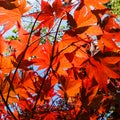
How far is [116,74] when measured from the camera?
891 mm

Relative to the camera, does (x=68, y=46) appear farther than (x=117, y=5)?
No

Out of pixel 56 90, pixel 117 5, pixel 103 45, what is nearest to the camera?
pixel 103 45

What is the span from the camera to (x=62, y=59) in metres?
0.97

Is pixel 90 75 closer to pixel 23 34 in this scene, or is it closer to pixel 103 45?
pixel 103 45

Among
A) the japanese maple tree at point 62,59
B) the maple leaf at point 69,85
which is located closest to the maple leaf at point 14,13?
the japanese maple tree at point 62,59

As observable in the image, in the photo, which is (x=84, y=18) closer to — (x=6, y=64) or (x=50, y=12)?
(x=50, y=12)

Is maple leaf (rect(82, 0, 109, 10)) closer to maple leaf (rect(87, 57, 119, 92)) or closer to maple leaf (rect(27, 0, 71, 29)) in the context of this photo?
maple leaf (rect(27, 0, 71, 29))

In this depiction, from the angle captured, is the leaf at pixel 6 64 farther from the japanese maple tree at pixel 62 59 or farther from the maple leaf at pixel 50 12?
the maple leaf at pixel 50 12

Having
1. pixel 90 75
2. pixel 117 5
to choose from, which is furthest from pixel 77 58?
pixel 117 5

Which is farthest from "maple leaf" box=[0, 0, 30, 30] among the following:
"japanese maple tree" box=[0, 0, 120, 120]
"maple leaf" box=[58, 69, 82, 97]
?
"maple leaf" box=[58, 69, 82, 97]

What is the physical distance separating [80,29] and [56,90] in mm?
372

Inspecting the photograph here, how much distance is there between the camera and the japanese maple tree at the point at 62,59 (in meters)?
0.84

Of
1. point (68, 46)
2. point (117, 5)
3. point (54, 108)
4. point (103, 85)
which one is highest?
point (68, 46)

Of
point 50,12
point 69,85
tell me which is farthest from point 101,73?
point 50,12
